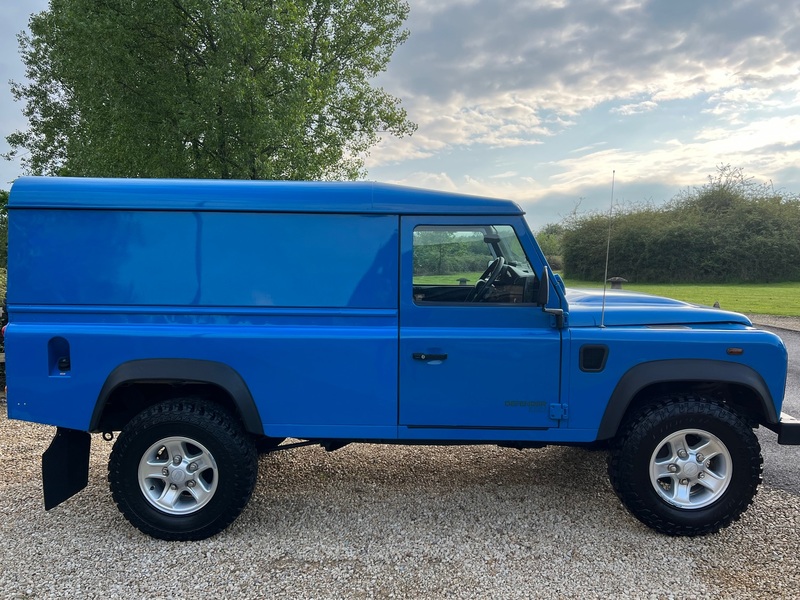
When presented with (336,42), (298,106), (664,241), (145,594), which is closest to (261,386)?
(145,594)

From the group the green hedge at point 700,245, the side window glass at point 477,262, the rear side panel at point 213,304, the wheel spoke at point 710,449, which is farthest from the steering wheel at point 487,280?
the green hedge at point 700,245

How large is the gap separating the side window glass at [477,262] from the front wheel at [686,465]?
108 cm

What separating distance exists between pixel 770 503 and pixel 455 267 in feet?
9.10

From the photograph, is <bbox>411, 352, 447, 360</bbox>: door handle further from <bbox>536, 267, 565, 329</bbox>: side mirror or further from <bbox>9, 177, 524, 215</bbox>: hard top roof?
<bbox>9, 177, 524, 215</bbox>: hard top roof

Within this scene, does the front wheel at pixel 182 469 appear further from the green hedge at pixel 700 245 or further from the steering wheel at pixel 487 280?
the green hedge at pixel 700 245

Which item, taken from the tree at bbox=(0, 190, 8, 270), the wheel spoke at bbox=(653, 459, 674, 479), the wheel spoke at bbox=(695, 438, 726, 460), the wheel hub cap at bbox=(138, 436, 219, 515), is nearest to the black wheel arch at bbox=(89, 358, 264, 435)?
the wheel hub cap at bbox=(138, 436, 219, 515)

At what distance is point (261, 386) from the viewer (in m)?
2.96

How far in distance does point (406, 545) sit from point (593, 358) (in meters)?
1.56

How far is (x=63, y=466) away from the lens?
308 cm

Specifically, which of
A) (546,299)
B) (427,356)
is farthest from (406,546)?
(546,299)

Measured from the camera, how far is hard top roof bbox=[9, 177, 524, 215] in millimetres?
2879

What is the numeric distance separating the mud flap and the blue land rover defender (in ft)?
0.06

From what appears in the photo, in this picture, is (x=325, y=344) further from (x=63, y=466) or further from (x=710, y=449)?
(x=710, y=449)

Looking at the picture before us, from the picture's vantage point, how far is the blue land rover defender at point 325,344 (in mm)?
2898
